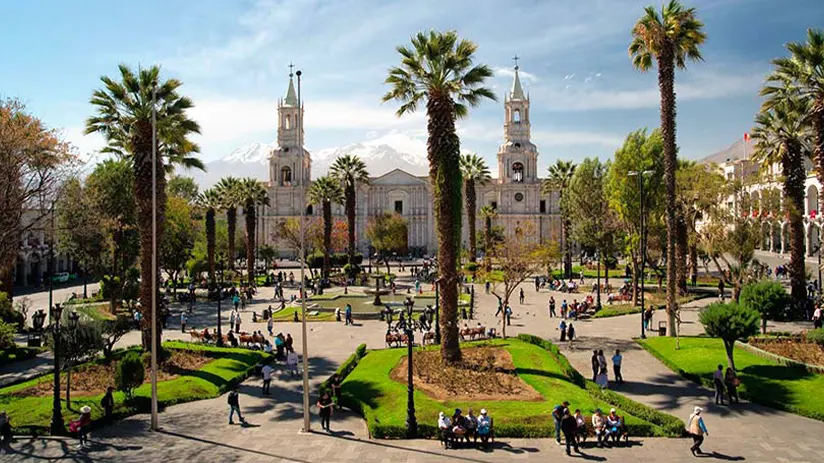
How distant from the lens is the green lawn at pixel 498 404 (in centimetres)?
1434

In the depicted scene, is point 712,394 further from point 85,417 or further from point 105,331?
point 105,331

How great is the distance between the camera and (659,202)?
1604 inches

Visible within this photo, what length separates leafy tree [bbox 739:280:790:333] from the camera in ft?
80.9

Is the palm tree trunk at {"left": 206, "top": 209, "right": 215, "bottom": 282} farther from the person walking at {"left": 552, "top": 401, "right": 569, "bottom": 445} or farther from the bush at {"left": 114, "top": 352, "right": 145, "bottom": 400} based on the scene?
the person walking at {"left": 552, "top": 401, "right": 569, "bottom": 445}

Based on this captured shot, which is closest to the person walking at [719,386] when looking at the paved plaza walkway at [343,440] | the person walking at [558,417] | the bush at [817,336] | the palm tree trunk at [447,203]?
the paved plaza walkway at [343,440]

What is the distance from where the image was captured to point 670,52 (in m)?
25.6

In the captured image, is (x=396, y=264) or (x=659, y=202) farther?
(x=396, y=264)

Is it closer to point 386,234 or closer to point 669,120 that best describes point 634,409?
point 669,120

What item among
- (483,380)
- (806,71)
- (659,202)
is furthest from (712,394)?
(659,202)

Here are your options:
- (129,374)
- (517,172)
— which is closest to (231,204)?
(129,374)

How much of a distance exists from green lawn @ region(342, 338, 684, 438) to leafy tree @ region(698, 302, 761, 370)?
4882mm

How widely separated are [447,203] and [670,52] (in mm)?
13268

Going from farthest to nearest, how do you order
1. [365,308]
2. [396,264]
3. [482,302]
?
[396,264] < [482,302] < [365,308]

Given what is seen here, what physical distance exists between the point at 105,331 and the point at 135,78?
28.6 ft
